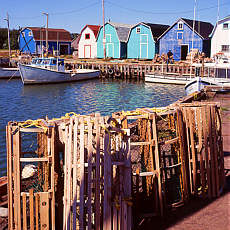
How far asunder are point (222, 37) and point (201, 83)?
70.7 ft

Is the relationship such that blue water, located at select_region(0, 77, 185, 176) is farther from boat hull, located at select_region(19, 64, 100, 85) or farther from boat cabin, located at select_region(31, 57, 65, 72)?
boat cabin, located at select_region(31, 57, 65, 72)

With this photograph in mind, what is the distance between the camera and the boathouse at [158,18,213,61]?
147 feet

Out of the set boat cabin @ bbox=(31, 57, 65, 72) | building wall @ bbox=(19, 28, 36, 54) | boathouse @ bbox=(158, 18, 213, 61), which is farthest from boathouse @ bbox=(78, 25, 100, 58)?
boat cabin @ bbox=(31, 57, 65, 72)

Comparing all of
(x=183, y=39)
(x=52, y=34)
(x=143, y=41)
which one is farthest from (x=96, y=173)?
(x=52, y=34)

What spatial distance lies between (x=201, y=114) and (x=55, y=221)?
9.70 ft

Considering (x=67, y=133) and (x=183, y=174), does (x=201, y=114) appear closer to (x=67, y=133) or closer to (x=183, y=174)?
(x=183, y=174)

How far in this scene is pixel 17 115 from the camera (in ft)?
67.4

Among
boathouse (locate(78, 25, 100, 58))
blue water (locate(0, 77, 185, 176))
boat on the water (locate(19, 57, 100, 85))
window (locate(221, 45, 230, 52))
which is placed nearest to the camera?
blue water (locate(0, 77, 185, 176))

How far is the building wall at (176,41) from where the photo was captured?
4475 cm

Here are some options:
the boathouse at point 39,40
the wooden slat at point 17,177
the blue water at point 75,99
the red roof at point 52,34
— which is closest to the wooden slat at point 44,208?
the wooden slat at point 17,177

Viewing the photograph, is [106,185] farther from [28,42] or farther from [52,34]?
[28,42]

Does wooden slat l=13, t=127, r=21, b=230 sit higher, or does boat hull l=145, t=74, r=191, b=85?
boat hull l=145, t=74, r=191, b=85

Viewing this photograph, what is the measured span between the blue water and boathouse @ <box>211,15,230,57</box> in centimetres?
1212

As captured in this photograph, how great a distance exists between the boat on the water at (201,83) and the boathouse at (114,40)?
28589mm
